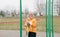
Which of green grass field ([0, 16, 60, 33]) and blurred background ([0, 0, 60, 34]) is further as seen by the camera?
green grass field ([0, 16, 60, 33])

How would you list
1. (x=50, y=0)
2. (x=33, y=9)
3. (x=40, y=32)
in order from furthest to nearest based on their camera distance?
(x=40, y=32) < (x=33, y=9) < (x=50, y=0)

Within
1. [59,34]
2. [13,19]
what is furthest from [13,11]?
[59,34]

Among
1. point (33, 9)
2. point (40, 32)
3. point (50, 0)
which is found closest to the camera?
point (50, 0)

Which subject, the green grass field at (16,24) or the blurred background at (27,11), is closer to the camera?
the blurred background at (27,11)

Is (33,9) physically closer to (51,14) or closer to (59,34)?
(51,14)

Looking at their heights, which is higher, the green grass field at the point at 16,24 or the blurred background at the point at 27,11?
the blurred background at the point at 27,11

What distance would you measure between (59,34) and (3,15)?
6.94 ft

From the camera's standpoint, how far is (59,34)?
9023 mm

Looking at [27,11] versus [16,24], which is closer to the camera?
[27,11]

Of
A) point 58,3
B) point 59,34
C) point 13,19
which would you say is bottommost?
point 59,34

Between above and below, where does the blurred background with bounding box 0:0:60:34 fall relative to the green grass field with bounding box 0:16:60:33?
above

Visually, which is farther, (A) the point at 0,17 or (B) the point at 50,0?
(A) the point at 0,17

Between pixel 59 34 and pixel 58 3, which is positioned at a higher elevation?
pixel 58 3

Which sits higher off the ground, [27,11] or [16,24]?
[27,11]
